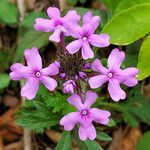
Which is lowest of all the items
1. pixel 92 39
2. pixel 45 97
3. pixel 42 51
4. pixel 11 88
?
pixel 11 88

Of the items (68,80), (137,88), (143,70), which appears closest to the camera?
(68,80)

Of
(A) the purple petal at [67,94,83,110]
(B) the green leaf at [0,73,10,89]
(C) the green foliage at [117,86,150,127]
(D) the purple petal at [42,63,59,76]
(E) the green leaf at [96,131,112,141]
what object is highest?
(D) the purple petal at [42,63,59,76]

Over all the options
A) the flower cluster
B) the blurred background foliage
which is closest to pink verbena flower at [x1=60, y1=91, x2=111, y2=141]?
the flower cluster

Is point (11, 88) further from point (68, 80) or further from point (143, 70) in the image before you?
point (68, 80)

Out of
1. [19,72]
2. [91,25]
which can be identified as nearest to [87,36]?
[91,25]

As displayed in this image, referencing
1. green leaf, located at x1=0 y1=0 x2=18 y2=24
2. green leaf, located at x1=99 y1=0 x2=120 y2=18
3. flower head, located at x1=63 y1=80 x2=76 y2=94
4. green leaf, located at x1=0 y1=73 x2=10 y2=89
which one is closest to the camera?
flower head, located at x1=63 y1=80 x2=76 y2=94

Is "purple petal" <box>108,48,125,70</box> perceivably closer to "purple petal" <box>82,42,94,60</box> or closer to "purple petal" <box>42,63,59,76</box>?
"purple petal" <box>82,42,94,60</box>

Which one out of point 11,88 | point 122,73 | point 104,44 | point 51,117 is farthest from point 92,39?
point 11,88
